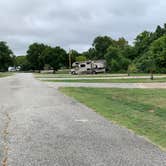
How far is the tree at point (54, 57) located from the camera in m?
94.2

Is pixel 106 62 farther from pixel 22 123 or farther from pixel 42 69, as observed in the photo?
pixel 22 123

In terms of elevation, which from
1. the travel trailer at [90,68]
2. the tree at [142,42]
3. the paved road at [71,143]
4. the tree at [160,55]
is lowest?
the travel trailer at [90,68]

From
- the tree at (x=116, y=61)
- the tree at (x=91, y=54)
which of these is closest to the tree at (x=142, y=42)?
the tree at (x=116, y=61)

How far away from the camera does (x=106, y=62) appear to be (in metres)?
73.2

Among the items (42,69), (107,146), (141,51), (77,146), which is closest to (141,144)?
(107,146)

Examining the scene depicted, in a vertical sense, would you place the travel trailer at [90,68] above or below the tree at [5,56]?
below

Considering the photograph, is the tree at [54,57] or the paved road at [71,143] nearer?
the paved road at [71,143]

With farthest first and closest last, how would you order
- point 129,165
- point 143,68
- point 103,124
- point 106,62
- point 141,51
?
1. point 141,51
2. point 106,62
3. point 143,68
4. point 103,124
5. point 129,165

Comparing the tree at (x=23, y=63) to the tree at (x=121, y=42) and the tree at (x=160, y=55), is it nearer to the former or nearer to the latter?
the tree at (x=121, y=42)

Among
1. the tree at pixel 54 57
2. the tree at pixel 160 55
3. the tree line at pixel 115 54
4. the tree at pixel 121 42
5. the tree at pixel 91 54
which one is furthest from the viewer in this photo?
the tree at pixel 121 42

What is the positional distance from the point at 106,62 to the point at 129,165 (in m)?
68.6

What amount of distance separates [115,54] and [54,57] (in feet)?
91.9

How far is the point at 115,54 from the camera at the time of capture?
7044 centimetres

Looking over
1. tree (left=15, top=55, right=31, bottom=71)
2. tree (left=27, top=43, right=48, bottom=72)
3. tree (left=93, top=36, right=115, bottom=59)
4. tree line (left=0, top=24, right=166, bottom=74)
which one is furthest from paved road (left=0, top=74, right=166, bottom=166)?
tree (left=15, top=55, right=31, bottom=71)
